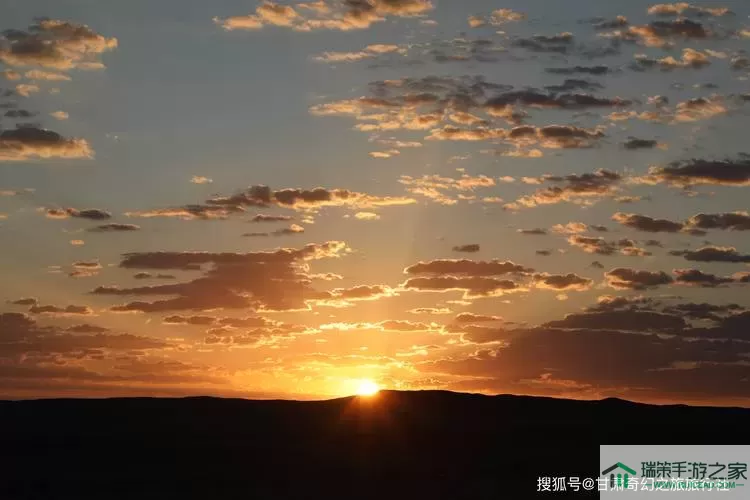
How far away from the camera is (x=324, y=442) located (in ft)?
175

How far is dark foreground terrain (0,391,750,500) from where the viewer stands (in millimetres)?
41906

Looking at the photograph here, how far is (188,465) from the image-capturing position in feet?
152

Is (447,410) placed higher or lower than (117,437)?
higher

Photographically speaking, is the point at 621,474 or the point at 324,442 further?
the point at 324,442

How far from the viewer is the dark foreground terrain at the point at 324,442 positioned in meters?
41.9

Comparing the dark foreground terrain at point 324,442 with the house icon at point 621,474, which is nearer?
the house icon at point 621,474

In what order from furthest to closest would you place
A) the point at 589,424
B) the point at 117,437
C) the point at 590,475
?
the point at 589,424
the point at 117,437
the point at 590,475

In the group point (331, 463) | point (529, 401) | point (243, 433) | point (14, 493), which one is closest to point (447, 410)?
point (529, 401)

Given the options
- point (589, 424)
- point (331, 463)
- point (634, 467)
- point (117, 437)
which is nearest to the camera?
point (634, 467)

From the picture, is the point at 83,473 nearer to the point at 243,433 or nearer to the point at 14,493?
the point at 14,493

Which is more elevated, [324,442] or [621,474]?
[324,442]

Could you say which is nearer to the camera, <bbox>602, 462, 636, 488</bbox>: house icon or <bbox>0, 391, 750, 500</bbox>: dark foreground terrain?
<bbox>602, 462, 636, 488</bbox>: house icon

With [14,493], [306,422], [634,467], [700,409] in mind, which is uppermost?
[700,409]

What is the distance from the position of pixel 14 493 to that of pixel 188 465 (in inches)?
333
